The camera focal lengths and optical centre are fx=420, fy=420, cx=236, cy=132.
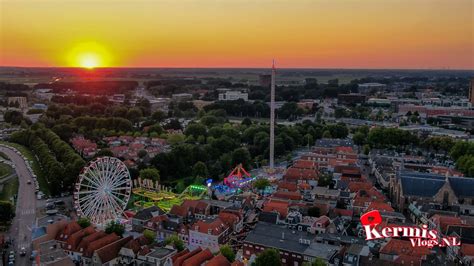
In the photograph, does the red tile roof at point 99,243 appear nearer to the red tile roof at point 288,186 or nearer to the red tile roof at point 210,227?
the red tile roof at point 210,227

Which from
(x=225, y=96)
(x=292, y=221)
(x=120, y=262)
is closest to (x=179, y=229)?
(x=120, y=262)

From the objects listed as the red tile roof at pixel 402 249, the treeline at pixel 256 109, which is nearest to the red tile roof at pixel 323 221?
the red tile roof at pixel 402 249

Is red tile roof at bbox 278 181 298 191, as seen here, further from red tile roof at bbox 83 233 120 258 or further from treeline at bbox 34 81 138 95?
treeline at bbox 34 81 138 95

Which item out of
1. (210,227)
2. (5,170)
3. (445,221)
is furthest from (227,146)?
(445,221)

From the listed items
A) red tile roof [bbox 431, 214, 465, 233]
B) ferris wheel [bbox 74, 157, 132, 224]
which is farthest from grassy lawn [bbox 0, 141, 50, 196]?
red tile roof [bbox 431, 214, 465, 233]

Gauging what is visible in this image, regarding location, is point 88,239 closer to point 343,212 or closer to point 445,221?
point 343,212
